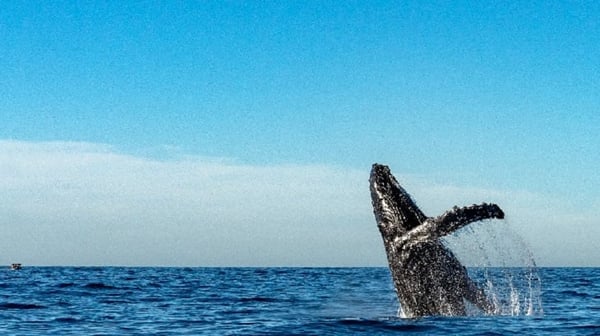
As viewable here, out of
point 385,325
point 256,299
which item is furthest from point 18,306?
point 385,325

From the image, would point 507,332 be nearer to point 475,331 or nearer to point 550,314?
point 475,331

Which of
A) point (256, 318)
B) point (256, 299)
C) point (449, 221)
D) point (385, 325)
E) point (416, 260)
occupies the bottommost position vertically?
point (385, 325)

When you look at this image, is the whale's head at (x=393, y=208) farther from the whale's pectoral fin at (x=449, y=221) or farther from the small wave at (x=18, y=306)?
the small wave at (x=18, y=306)

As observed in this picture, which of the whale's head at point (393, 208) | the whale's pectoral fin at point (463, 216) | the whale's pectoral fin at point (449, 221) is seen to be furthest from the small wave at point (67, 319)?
the whale's pectoral fin at point (463, 216)

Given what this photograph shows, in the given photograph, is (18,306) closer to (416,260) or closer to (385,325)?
(385,325)

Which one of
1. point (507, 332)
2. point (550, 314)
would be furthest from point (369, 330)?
point (550, 314)

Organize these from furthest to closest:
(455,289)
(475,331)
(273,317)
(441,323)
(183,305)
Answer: (183,305) < (273,317) < (455,289) < (441,323) < (475,331)

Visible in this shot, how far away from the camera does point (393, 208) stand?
51.4 ft

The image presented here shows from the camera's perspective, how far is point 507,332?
1351 centimetres

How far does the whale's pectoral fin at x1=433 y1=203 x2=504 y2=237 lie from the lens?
14.0 metres

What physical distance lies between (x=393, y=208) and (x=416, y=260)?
3.67 ft

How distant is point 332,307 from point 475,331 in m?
7.48

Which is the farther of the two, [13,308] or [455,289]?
Result: [13,308]

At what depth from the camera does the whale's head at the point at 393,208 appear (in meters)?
15.6
